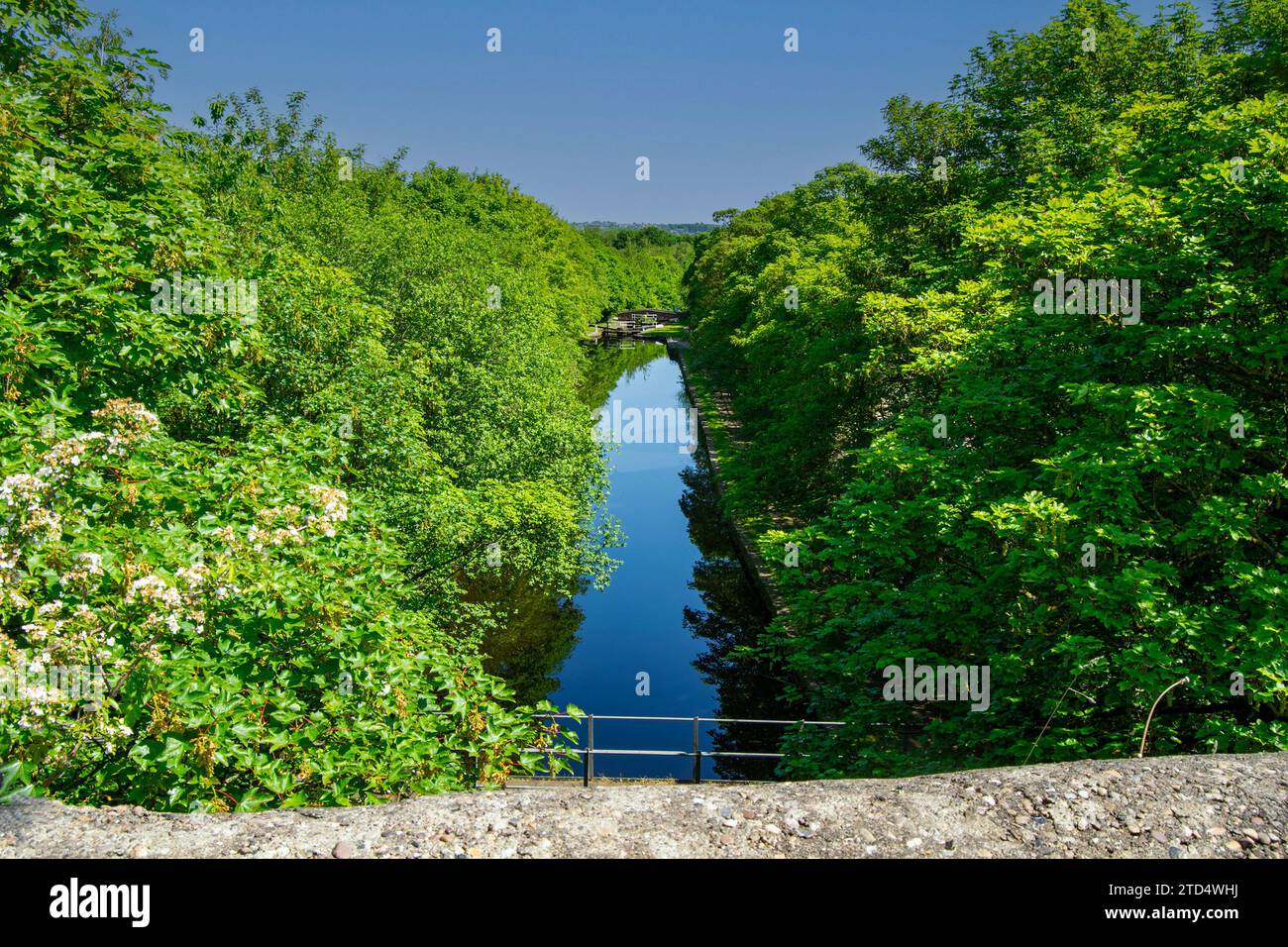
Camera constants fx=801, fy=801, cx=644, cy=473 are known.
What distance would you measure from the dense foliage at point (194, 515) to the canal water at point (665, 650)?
554 centimetres

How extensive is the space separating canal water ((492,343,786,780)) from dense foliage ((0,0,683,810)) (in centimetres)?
554

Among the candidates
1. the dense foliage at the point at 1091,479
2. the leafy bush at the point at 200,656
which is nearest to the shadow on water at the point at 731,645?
the dense foliage at the point at 1091,479

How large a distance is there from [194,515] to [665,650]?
74.0ft

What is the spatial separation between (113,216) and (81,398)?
11.0 ft

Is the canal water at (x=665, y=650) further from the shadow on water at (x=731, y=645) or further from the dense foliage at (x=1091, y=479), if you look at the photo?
the dense foliage at (x=1091, y=479)

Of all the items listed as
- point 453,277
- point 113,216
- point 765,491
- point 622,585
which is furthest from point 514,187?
point 113,216

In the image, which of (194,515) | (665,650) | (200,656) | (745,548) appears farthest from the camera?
(745,548)

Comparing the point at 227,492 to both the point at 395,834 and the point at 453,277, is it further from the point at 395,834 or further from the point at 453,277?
the point at 453,277

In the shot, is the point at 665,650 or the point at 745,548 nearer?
the point at 665,650

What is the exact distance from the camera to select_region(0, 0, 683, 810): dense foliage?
5.66m

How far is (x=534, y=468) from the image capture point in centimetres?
2530

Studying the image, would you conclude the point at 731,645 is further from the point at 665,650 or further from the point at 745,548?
the point at 745,548

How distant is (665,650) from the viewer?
95.3 ft

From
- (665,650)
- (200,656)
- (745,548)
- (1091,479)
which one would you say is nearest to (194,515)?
(200,656)
